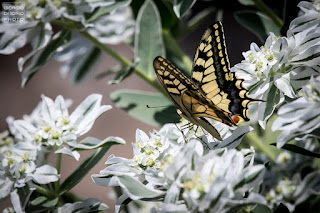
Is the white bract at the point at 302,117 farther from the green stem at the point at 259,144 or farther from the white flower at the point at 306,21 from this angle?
the green stem at the point at 259,144

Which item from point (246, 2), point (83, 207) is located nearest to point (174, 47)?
point (246, 2)

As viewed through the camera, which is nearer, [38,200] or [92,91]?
[38,200]

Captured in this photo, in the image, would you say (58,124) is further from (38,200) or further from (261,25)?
(261,25)

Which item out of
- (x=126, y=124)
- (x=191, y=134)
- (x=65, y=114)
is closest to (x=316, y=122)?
(x=191, y=134)

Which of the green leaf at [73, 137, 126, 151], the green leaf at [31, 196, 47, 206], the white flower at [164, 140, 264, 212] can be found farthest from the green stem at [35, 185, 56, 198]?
the white flower at [164, 140, 264, 212]

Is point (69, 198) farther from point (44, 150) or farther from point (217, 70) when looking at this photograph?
point (217, 70)

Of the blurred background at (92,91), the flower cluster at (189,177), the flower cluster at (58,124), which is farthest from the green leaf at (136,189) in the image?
the blurred background at (92,91)
